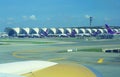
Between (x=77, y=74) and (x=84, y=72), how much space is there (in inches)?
8.1

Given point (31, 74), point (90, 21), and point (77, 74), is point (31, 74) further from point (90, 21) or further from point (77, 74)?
point (90, 21)

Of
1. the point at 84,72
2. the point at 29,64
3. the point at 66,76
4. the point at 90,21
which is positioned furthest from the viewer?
the point at 90,21

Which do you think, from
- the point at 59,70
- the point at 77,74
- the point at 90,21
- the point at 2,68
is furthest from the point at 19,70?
the point at 90,21

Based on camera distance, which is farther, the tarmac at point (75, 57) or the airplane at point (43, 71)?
the tarmac at point (75, 57)

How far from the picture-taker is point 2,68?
460 centimetres

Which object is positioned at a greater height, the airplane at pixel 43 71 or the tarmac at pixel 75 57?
the airplane at pixel 43 71

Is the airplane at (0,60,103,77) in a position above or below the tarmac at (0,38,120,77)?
above

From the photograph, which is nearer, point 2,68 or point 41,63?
point 2,68

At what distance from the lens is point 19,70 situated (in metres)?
4.54

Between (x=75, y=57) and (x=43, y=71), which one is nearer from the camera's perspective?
(x=43, y=71)

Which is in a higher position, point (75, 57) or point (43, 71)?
point (43, 71)

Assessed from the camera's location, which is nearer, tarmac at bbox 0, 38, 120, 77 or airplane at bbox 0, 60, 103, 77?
airplane at bbox 0, 60, 103, 77

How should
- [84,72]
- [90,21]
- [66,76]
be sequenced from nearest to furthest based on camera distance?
[66,76] → [84,72] → [90,21]

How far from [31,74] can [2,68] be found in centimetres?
59
